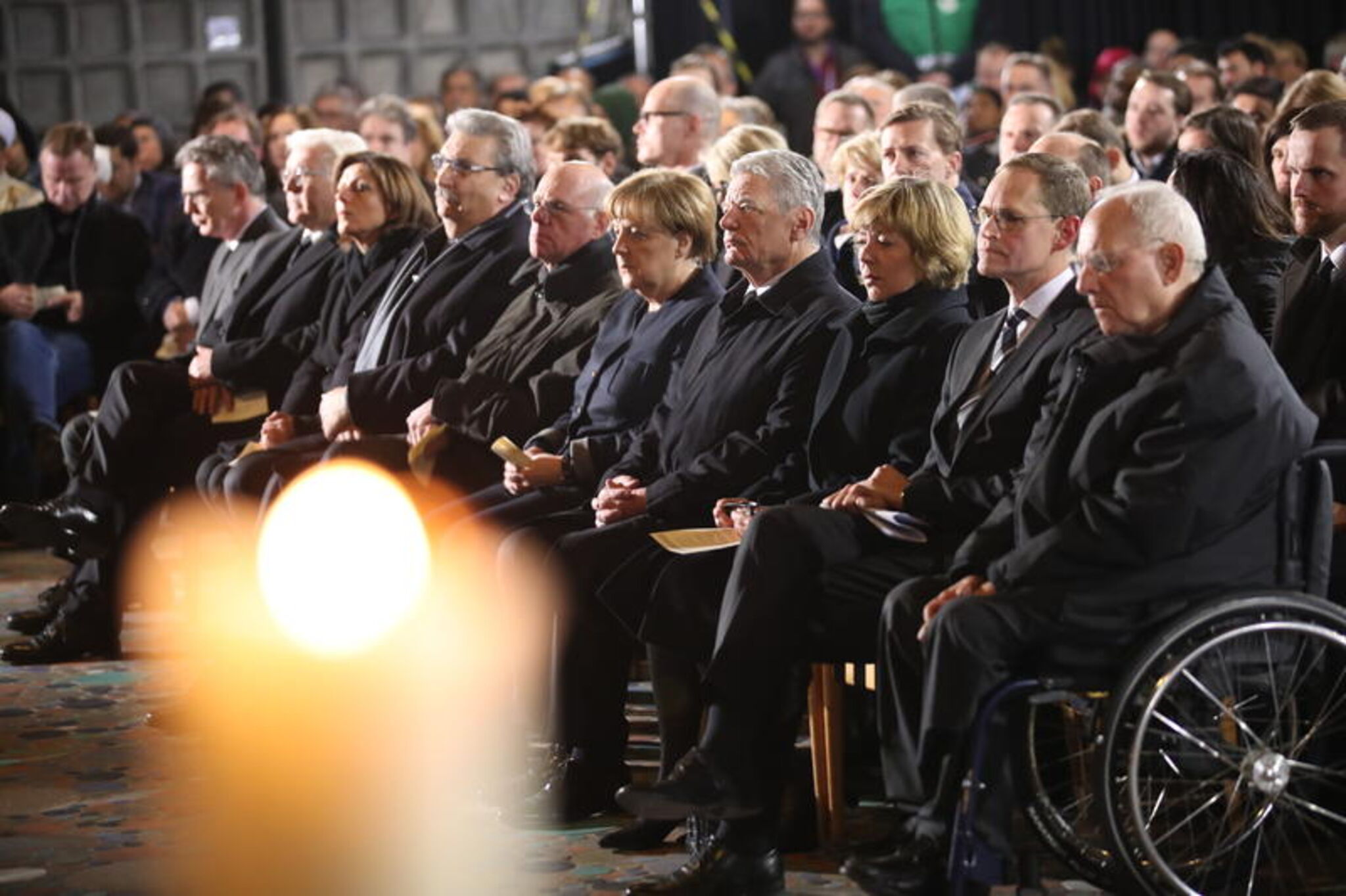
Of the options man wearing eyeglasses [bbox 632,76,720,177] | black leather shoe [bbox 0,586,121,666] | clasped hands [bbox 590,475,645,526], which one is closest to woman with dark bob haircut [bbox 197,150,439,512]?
black leather shoe [bbox 0,586,121,666]

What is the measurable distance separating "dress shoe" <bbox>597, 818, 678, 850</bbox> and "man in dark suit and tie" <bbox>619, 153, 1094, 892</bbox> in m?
0.30

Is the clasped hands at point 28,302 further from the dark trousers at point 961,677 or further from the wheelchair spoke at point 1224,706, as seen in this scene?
the wheelchair spoke at point 1224,706

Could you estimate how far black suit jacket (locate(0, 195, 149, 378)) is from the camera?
901 cm

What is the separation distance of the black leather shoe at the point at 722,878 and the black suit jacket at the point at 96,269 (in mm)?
5333

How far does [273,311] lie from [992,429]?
131 inches

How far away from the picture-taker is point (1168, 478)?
3.79 meters

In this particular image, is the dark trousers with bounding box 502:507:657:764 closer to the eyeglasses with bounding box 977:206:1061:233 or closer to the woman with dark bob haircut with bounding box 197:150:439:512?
the eyeglasses with bounding box 977:206:1061:233

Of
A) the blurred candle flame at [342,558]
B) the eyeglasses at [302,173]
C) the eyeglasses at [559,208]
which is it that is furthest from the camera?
the eyeglasses at [302,173]

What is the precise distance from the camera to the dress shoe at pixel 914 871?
12.7 feet

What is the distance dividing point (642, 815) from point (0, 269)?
5.52 m

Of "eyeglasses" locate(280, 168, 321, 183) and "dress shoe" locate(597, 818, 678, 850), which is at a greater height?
"eyeglasses" locate(280, 168, 321, 183)

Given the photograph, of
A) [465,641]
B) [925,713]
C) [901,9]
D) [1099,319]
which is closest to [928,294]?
[1099,319]

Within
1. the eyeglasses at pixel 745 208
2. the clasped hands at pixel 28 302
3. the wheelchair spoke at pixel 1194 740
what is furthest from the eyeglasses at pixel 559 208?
the clasped hands at pixel 28 302

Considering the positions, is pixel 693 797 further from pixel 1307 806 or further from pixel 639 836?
pixel 1307 806
